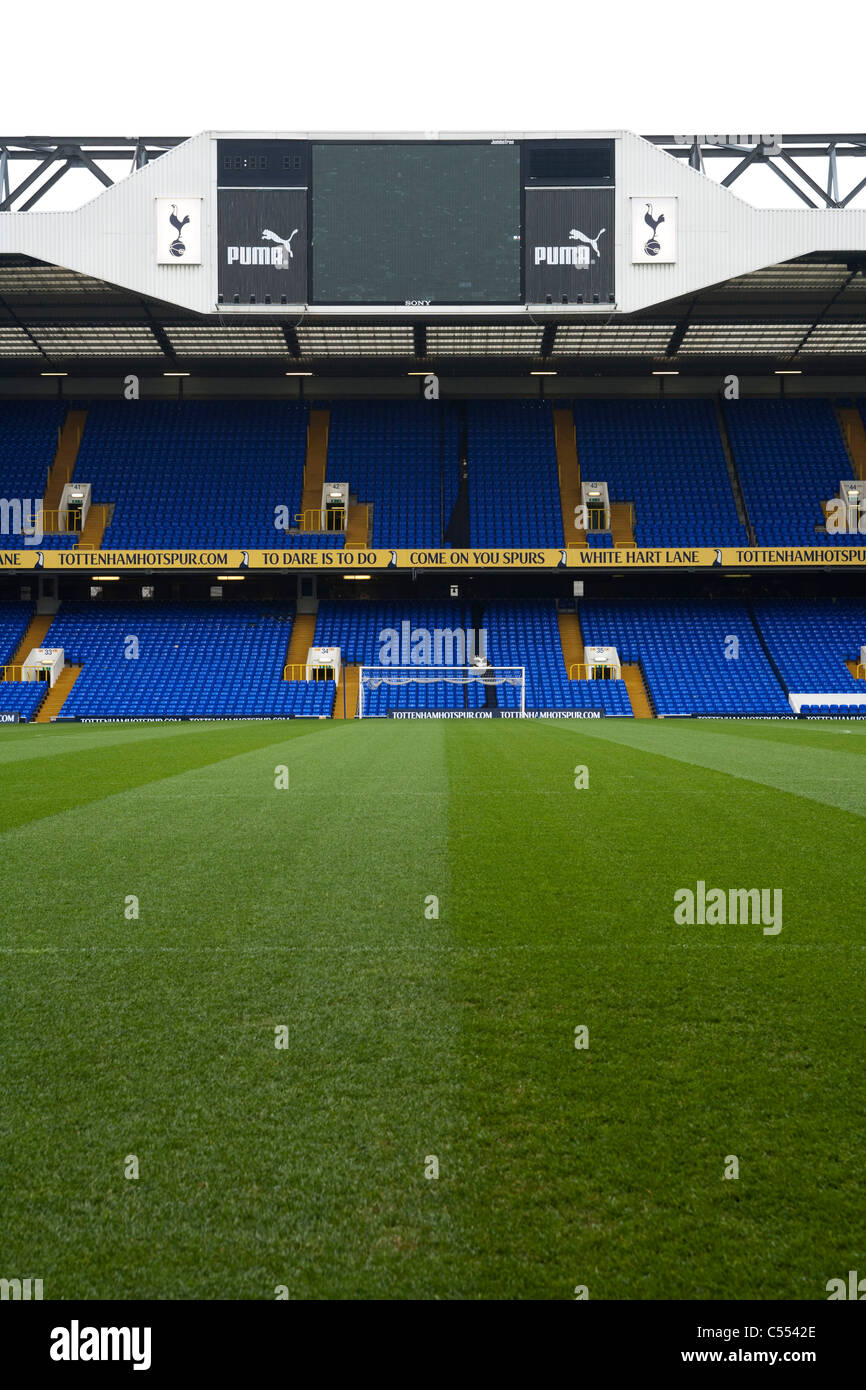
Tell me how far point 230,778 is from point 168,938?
20.5 ft

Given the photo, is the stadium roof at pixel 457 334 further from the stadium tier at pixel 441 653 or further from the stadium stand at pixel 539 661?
the stadium stand at pixel 539 661

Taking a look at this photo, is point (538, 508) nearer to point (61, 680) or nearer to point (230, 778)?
point (61, 680)

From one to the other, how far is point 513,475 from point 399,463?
4436 millimetres

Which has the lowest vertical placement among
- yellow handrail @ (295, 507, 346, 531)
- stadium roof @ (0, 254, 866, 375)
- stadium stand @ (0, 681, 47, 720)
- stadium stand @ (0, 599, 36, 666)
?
stadium stand @ (0, 681, 47, 720)

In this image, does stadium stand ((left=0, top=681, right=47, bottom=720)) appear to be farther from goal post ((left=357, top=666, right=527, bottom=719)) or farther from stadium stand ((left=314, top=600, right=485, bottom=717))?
goal post ((left=357, top=666, right=527, bottom=719))

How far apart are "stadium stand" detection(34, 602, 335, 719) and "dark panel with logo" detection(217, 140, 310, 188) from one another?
45.5 feet

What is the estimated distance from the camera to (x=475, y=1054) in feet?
8.70

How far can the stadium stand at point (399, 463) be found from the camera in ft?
106

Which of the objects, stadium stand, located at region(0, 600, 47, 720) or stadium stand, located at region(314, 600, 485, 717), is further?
stadium stand, located at region(314, 600, 485, 717)

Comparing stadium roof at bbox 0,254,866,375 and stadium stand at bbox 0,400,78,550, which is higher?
stadium roof at bbox 0,254,866,375

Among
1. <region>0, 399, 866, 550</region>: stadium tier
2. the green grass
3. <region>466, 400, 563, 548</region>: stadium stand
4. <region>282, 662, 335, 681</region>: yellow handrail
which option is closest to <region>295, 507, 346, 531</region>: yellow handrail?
<region>0, 399, 866, 550</region>: stadium tier

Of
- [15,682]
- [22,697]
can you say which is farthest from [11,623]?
[22,697]

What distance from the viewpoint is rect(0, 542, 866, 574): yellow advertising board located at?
98.3ft
